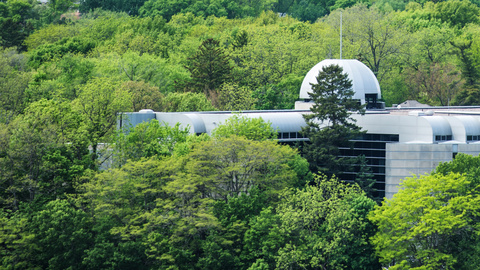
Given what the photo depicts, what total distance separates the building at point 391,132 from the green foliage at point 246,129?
2.57m

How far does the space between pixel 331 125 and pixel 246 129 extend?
9.23 metres

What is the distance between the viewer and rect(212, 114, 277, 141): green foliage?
242 feet

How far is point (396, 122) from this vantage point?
Answer: 7806 cm

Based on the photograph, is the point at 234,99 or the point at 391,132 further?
the point at 234,99

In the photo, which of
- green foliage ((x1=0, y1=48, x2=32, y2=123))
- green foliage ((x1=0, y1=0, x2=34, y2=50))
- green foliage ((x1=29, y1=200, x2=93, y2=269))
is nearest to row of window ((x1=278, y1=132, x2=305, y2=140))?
green foliage ((x1=29, y1=200, x2=93, y2=269))

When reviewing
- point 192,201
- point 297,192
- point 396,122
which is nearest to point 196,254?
point 192,201

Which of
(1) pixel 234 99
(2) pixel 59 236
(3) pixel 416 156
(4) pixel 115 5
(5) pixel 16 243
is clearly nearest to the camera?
(2) pixel 59 236

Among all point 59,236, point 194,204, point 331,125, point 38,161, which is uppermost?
point 331,125

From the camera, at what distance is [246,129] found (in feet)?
243

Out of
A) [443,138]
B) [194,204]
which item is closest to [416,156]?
[443,138]

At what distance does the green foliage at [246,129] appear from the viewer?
73.9 meters

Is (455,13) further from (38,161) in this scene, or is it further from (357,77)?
(38,161)

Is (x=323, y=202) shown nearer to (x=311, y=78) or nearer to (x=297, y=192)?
(x=297, y=192)

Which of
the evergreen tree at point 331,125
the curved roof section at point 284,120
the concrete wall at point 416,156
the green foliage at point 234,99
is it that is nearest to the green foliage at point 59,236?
the curved roof section at point 284,120
